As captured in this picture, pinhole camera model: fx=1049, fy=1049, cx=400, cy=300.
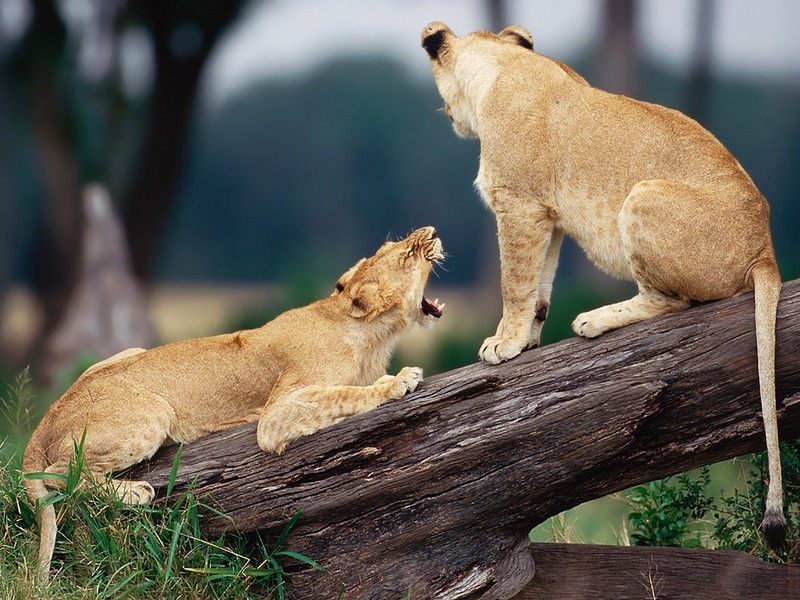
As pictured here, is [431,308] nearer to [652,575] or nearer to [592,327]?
[592,327]

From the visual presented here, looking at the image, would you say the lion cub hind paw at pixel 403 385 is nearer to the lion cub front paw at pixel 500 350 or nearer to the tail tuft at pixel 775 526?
the lion cub front paw at pixel 500 350

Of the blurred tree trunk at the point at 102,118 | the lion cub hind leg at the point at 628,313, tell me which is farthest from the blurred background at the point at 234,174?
the lion cub hind leg at the point at 628,313

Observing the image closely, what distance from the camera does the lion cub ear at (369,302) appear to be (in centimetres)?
445

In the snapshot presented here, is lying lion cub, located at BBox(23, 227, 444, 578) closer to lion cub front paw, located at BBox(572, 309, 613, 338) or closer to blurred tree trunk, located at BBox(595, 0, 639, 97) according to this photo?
lion cub front paw, located at BBox(572, 309, 613, 338)

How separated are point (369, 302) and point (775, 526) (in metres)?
1.83

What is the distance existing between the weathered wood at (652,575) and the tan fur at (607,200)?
66 cm

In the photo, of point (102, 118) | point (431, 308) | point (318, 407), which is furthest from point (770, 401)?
point (102, 118)

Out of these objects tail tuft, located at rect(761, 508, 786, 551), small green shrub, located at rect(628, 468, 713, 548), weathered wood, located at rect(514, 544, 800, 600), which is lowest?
small green shrub, located at rect(628, 468, 713, 548)

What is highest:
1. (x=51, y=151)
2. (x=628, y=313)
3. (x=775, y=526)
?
(x=51, y=151)

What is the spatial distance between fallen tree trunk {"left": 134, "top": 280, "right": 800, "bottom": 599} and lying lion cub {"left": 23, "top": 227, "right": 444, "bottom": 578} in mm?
137

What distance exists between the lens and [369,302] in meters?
4.46

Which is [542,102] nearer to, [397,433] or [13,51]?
[397,433]

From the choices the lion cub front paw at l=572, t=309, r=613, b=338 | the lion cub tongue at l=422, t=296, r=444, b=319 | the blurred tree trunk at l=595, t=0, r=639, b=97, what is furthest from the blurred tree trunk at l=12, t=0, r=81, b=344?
the lion cub front paw at l=572, t=309, r=613, b=338

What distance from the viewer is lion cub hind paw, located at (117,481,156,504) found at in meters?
4.07
